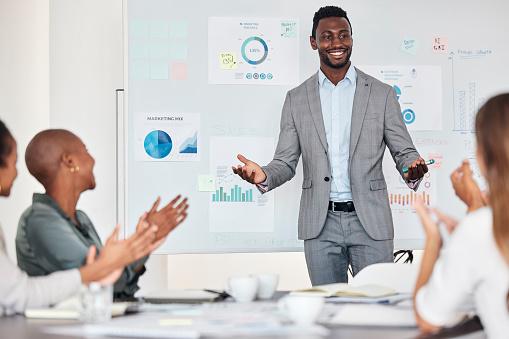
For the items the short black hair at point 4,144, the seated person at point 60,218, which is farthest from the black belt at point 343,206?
the short black hair at point 4,144

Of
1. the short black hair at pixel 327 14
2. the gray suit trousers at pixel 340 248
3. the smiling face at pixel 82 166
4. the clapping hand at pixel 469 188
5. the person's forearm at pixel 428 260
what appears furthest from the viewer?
the short black hair at pixel 327 14

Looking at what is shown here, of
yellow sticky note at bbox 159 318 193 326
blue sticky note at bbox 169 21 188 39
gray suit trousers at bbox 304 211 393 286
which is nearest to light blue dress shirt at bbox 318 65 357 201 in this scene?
gray suit trousers at bbox 304 211 393 286

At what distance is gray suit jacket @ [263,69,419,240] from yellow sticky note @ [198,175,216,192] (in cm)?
62

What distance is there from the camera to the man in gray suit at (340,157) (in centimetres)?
407

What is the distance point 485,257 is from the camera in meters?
1.93

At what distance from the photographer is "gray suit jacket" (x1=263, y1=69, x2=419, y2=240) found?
13.4 feet

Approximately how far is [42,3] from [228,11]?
1.32 metres

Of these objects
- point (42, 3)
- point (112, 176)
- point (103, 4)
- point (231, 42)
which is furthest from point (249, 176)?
point (42, 3)

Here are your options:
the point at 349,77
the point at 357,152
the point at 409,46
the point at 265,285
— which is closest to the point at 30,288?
the point at 265,285

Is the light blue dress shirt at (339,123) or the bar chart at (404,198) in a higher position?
the light blue dress shirt at (339,123)

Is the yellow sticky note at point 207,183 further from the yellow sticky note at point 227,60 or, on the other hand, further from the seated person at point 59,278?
the seated person at point 59,278

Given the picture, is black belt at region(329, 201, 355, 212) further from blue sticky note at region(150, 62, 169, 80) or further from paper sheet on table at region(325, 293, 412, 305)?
paper sheet on table at region(325, 293, 412, 305)

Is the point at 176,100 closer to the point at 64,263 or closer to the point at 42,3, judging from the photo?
the point at 42,3

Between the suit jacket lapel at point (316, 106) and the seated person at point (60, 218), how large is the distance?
1382mm
